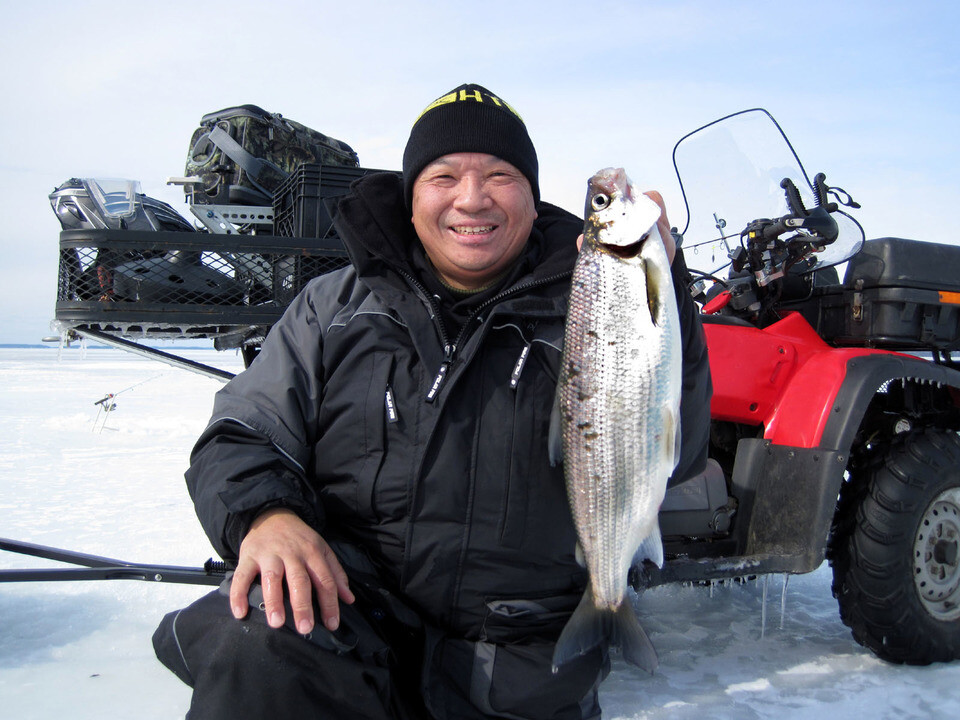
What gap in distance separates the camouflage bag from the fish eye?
3.20m

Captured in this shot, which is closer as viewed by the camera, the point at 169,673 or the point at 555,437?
the point at 555,437

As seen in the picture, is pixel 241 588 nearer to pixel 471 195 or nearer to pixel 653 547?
pixel 653 547

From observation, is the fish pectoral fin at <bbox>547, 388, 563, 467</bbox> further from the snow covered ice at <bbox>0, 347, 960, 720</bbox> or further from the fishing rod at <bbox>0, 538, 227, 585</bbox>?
the fishing rod at <bbox>0, 538, 227, 585</bbox>

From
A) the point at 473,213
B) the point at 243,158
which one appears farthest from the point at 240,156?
the point at 473,213

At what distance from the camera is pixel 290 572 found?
1.53 m

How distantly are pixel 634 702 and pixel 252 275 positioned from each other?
2563 millimetres

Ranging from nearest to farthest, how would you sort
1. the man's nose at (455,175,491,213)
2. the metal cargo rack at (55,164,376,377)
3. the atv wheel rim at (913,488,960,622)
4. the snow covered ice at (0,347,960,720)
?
1. the man's nose at (455,175,491,213)
2. the snow covered ice at (0,347,960,720)
3. the atv wheel rim at (913,488,960,622)
4. the metal cargo rack at (55,164,376,377)

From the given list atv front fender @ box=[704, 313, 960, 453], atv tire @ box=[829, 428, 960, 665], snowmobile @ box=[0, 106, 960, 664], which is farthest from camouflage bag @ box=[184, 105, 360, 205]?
atv tire @ box=[829, 428, 960, 665]

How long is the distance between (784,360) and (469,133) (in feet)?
5.98

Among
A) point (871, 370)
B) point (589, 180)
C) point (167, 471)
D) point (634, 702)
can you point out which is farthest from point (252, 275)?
point (167, 471)

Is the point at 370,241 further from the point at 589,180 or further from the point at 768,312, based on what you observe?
the point at 768,312

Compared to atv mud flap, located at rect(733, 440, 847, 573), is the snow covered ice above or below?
below

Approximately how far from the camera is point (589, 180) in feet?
5.24

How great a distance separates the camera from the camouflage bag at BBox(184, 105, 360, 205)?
4.20 meters
